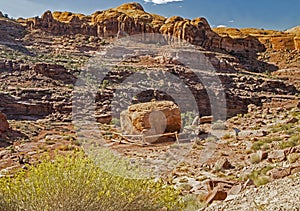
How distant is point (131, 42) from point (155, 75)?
13.0 meters

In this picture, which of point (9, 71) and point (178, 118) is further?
point (9, 71)

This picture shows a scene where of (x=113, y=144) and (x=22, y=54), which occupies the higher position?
(x=22, y=54)

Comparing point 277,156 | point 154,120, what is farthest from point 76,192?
point 154,120

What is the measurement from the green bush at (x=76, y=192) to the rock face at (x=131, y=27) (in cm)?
4131

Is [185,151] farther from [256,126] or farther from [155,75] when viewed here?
[155,75]

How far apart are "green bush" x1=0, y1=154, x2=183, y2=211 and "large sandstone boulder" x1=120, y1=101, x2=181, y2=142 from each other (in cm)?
1089

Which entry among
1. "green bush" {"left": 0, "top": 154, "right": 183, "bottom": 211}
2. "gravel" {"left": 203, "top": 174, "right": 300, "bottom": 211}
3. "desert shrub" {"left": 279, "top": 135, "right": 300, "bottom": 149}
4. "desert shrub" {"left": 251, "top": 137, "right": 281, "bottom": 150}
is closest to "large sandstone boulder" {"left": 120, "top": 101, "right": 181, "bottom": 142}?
"desert shrub" {"left": 251, "top": 137, "right": 281, "bottom": 150}

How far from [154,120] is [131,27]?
112 feet

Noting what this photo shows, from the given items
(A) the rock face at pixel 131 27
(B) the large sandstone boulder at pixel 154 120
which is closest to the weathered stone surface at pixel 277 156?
(B) the large sandstone boulder at pixel 154 120

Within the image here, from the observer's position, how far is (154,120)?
15906 mm

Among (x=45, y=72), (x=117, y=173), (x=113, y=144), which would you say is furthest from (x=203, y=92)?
(x=117, y=173)

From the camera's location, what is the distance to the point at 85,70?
32.4m

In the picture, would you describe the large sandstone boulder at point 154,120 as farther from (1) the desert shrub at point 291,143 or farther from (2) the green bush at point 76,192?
(2) the green bush at point 76,192

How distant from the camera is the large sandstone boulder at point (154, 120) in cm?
1575
